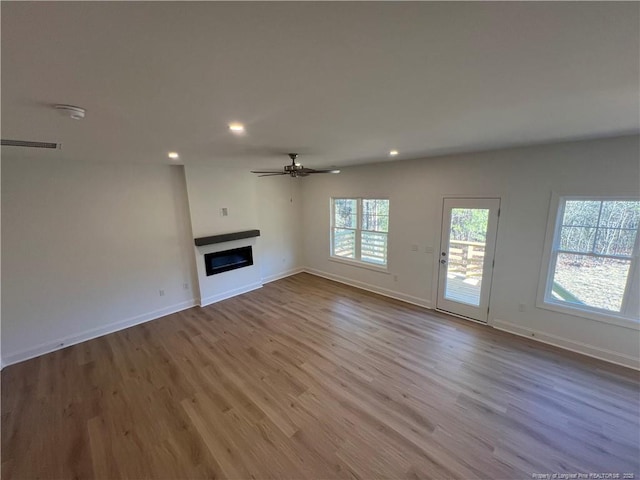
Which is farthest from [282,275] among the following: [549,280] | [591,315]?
[591,315]

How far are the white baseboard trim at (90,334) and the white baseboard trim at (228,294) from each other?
22cm

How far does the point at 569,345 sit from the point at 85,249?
6.90 metres

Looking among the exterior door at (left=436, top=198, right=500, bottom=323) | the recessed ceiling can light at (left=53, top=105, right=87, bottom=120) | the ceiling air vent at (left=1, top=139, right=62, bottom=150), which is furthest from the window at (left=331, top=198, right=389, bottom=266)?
the ceiling air vent at (left=1, top=139, right=62, bottom=150)

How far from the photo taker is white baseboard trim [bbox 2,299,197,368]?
344cm

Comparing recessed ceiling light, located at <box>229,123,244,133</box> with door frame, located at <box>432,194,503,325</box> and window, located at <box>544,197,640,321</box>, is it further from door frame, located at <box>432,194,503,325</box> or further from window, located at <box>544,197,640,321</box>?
window, located at <box>544,197,640,321</box>

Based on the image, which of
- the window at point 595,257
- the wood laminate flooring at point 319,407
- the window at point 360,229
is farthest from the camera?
the window at point 360,229

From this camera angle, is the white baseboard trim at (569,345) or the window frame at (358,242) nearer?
the white baseboard trim at (569,345)

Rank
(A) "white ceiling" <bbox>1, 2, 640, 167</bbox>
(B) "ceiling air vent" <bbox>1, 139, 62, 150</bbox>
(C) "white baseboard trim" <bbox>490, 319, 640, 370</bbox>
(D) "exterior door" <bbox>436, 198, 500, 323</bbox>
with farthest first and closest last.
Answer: (D) "exterior door" <bbox>436, 198, 500, 323</bbox>, (C) "white baseboard trim" <bbox>490, 319, 640, 370</bbox>, (B) "ceiling air vent" <bbox>1, 139, 62, 150</bbox>, (A) "white ceiling" <bbox>1, 2, 640, 167</bbox>

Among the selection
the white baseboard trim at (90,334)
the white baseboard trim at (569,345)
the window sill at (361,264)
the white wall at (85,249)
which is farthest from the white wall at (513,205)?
the white baseboard trim at (90,334)

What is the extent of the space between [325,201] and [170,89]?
4.78 m

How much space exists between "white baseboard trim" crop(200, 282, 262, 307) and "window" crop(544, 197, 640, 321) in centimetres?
513

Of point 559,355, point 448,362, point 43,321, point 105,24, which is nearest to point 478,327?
point 559,355

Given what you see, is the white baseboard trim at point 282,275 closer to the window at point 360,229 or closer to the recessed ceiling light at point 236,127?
the window at point 360,229

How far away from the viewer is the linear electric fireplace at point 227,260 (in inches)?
196
